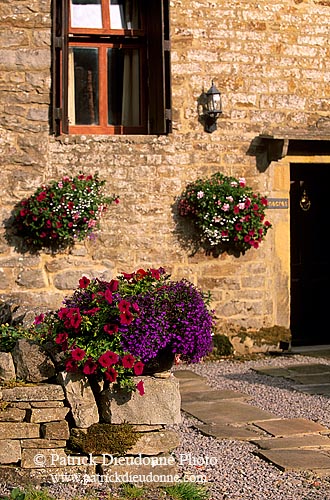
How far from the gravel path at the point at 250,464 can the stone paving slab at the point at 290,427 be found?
128 mm

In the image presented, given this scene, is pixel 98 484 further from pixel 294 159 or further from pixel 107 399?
pixel 294 159

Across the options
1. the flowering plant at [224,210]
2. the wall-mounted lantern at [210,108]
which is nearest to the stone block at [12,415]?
the flowering plant at [224,210]

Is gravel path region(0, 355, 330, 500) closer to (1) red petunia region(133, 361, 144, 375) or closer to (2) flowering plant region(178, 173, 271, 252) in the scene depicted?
(1) red petunia region(133, 361, 144, 375)

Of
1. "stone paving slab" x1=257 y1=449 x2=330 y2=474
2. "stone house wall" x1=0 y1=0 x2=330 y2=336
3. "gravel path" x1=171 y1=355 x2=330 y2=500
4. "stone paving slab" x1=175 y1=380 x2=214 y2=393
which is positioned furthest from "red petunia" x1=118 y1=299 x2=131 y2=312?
"stone house wall" x1=0 y1=0 x2=330 y2=336

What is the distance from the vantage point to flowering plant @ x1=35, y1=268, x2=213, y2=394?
4488 millimetres

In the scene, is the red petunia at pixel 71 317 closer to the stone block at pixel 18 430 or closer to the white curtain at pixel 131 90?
the stone block at pixel 18 430

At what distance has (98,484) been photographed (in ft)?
14.8

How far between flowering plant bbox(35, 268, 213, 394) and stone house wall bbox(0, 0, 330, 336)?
10.2ft

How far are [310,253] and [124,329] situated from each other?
5483mm

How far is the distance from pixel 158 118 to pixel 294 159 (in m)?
1.62

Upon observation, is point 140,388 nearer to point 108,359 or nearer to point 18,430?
point 108,359

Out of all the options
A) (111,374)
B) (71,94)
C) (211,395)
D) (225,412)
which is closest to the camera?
(111,374)

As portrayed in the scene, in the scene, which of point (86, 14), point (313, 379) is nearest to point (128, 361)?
point (313, 379)

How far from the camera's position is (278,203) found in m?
9.05
